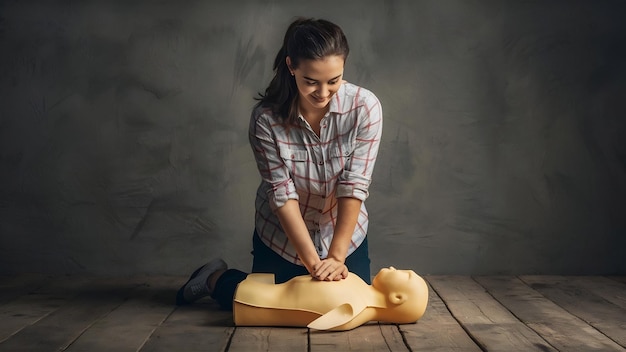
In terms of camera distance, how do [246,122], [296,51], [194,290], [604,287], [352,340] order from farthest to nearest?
[246,122], [604,287], [194,290], [296,51], [352,340]

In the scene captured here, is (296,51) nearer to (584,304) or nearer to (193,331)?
(193,331)

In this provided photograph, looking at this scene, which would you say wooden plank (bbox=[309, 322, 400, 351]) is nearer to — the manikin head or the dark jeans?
the manikin head

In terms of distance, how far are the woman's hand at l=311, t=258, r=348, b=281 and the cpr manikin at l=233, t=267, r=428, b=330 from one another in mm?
14

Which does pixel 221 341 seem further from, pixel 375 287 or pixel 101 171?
pixel 101 171

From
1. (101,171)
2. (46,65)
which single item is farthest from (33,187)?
(46,65)

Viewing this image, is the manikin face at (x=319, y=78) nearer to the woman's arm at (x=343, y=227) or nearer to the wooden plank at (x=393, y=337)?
the woman's arm at (x=343, y=227)

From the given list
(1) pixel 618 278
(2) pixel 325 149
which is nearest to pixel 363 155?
(2) pixel 325 149

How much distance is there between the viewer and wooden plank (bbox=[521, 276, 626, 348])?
2201mm

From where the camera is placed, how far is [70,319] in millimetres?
2305

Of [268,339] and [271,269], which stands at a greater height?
[271,269]

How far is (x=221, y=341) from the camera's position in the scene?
6.71ft

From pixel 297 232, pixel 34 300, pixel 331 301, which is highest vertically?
pixel 297 232

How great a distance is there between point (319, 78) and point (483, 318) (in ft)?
2.75

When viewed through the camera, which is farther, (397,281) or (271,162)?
(271,162)
